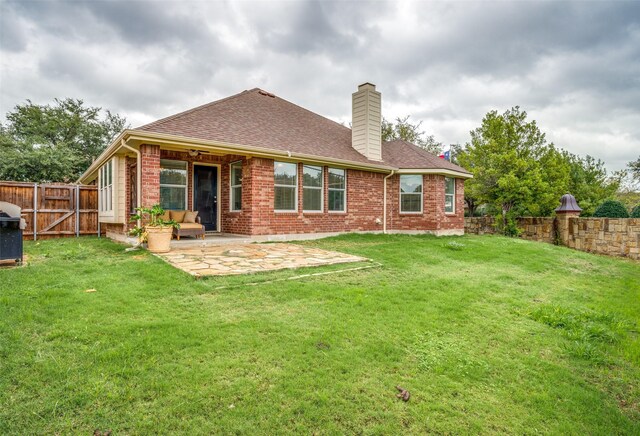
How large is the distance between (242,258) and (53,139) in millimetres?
26301

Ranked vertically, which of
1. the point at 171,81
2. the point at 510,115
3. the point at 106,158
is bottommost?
the point at 106,158

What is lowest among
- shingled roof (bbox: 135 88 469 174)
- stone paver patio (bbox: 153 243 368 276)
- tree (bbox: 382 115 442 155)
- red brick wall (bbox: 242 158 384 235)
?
stone paver patio (bbox: 153 243 368 276)

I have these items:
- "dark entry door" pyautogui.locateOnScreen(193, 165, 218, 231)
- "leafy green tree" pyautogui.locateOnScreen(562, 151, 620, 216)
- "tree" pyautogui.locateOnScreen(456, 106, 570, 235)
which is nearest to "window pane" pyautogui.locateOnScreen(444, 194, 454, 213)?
"tree" pyautogui.locateOnScreen(456, 106, 570, 235)

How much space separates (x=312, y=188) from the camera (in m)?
10.5

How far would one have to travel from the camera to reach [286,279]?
4.92m

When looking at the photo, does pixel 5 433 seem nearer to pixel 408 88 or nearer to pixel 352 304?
pixel 352 304

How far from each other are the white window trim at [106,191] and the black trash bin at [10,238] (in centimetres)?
400

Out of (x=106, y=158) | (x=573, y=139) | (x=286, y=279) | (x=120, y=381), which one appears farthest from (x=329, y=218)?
(x=573, y=139)

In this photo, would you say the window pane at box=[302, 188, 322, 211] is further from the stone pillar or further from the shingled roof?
the stone pillar

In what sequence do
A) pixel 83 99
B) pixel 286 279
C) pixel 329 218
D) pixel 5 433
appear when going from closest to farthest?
pixel 5 433, pixel 286 279, pixel 329 218, pixel 83 99

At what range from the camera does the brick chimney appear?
1236cm

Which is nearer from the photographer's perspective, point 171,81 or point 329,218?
point 329,218

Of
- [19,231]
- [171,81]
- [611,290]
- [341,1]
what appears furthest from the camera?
[171,81]

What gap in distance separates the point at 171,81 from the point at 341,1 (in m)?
11.8
